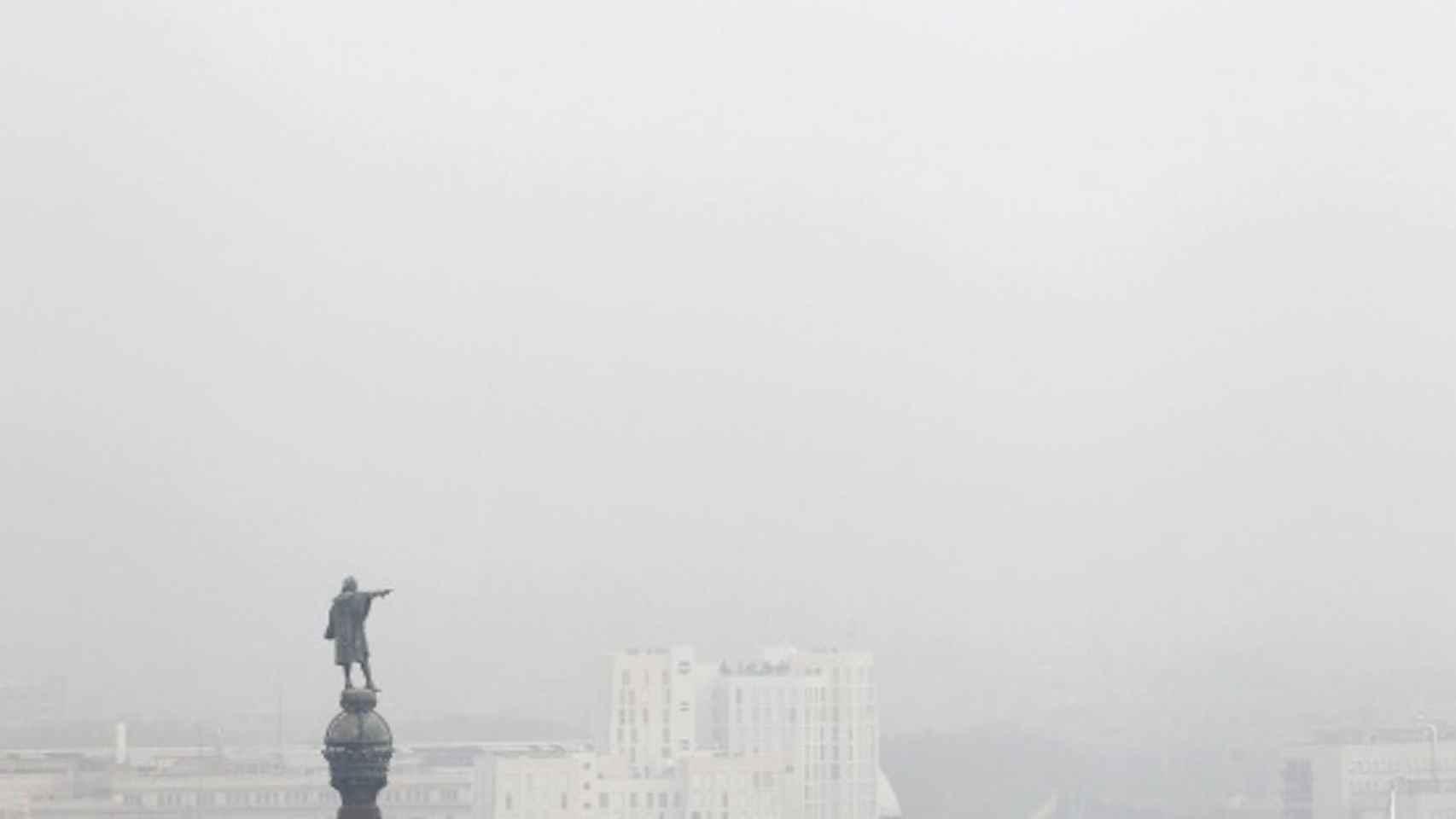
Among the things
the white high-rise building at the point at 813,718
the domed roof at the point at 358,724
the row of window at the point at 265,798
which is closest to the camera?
the domed roof at the point at 358,724

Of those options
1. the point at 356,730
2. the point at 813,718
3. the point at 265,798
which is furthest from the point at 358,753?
the point at 813,718

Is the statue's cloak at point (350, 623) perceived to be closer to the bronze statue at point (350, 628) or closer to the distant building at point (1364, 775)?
the bronze statue at point (350, 628)

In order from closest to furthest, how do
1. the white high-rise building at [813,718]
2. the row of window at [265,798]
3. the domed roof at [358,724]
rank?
the domed roof at [358,724], the row of window at [265,798], the white high-rise building at [813,718]

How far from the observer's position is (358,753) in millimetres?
22547

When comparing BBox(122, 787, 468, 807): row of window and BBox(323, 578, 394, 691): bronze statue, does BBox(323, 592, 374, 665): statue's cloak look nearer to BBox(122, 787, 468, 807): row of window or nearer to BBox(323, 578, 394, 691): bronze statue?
BBox(323, 578, 394, 691): bronze statue

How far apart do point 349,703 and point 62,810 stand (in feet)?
153

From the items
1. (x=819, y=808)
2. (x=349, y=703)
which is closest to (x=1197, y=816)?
(x=819, y=808)

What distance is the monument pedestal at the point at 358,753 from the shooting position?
22547mm

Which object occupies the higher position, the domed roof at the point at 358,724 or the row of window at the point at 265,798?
the row of window at the point at 265,798

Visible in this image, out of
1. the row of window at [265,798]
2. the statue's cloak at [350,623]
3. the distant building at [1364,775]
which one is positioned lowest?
the statue's cloak at [350,623]

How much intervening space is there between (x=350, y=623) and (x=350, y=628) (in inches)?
1.0

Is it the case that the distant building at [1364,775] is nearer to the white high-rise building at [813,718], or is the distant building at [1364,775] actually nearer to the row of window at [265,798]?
the white high-rise building at [813,718]

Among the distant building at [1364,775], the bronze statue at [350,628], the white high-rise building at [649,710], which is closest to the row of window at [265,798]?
the white high-rise building at [649,710]

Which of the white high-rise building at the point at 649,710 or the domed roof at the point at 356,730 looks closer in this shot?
the domed roof at the point at 356,730
